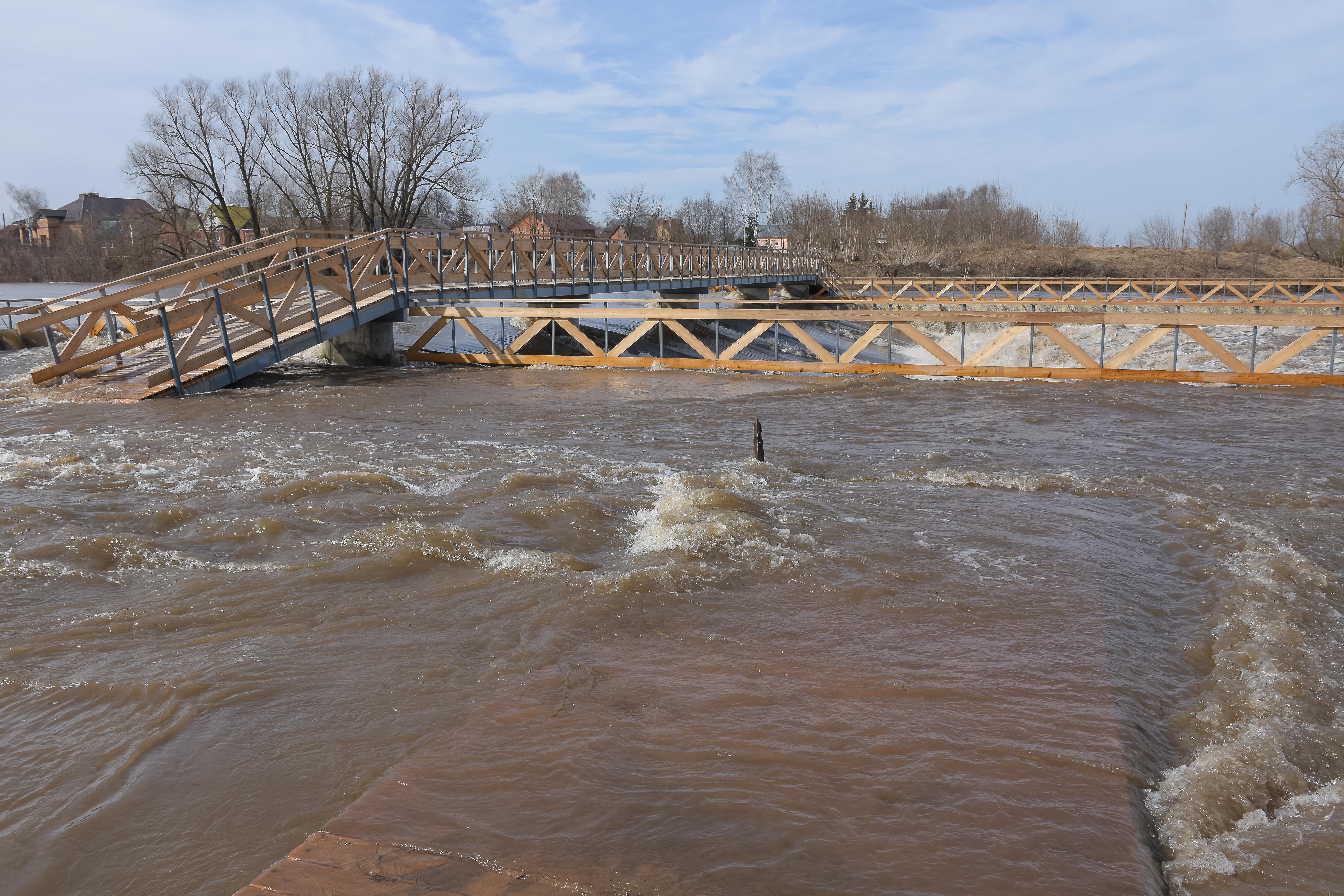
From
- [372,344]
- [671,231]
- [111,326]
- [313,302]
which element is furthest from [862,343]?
[671,231]

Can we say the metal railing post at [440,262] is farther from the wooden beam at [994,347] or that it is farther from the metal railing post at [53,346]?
the wooden beam at [994,347]

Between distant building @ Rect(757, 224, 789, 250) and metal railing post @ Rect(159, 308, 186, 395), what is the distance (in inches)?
2370

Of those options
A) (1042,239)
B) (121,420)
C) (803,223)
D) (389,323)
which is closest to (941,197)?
(1042,239)

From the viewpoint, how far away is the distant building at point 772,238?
239ft

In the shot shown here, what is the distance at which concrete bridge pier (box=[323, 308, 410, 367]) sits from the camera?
54.9ft

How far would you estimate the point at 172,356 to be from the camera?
12.3 metres

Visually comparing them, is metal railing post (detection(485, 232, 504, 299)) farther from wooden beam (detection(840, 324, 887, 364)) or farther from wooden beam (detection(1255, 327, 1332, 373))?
wooden beam (detection(1255, 327, 1332, 373))

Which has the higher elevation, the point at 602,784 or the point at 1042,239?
the point at 1042,239

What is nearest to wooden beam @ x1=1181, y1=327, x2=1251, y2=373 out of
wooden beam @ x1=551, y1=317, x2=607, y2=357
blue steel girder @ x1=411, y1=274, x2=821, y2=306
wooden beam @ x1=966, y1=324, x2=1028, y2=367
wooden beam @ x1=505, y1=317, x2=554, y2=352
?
wooden beam @ x1=966, y1=324, x2=1028, y2=367

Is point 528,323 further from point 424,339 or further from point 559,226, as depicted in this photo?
point 559,226

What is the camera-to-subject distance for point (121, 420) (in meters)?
10.3

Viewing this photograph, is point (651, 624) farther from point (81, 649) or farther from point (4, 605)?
point (4, 605)

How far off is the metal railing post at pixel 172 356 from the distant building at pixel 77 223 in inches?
2729

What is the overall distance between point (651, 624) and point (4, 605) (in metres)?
3.44
